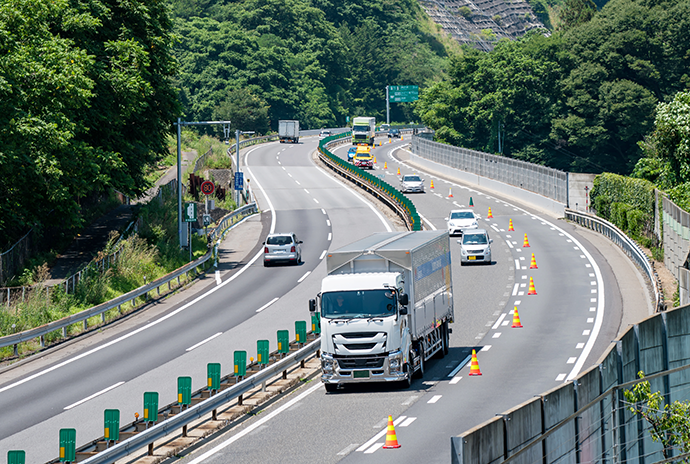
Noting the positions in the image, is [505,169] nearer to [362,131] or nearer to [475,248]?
[475,248]

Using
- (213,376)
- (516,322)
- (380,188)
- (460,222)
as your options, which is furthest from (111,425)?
(380,188)

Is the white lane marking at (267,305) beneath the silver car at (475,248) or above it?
beneath

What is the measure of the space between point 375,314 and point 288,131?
330 feet

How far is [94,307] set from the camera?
32.6 m

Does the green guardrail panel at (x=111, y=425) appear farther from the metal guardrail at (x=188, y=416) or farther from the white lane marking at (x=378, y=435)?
the white lane marking at (x=378, y=435)

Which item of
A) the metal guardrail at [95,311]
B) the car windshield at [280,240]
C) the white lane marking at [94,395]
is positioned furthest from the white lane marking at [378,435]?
the car windshield at [280,240]

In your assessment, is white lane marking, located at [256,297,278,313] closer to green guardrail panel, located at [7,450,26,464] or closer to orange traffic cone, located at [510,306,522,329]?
orange traffic cone, located at [510,306,522,329]

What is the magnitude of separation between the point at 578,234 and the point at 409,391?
3436 cm

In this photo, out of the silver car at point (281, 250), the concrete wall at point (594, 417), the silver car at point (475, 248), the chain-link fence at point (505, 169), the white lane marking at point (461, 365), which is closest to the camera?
the concrete wall at point (594, 417)

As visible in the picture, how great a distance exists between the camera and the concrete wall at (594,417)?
11.3 meters

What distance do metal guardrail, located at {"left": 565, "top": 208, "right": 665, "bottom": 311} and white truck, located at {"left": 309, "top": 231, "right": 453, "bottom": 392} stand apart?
36.1 ft

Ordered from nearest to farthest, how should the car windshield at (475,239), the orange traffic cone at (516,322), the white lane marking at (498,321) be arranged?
1. the orange traffic cone at (516,322)
2. the white lane marking at (498,321)
3. the car windshield at (475,239)

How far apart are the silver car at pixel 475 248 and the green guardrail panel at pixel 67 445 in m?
30.4

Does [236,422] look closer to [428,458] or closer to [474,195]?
[428,458]
